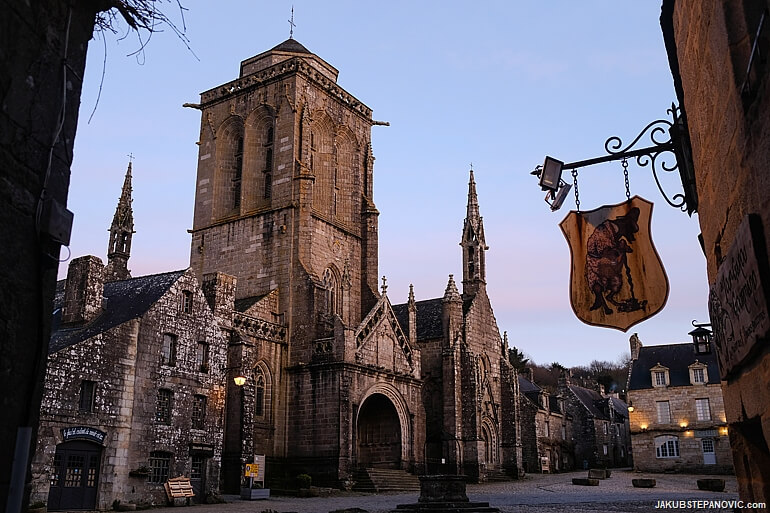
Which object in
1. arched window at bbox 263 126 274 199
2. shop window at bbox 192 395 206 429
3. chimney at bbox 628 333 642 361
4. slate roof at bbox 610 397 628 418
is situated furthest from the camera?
slate roof at bbox 610 397 628 418

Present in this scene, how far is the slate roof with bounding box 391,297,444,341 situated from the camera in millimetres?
41094

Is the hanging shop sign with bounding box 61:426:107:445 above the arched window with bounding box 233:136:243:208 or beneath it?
beneath

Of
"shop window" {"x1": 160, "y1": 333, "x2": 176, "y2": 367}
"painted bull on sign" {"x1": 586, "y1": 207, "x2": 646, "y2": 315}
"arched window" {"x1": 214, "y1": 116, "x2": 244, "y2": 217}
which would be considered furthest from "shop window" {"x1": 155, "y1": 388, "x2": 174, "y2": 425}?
"painted bull on sign" {"x1": 586, "y1": 207, "x2": 646, "y2": 315}

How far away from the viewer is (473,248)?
1726 inches

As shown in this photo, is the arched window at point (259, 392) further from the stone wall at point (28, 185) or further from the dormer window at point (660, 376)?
the dormer window at point (660, 376)

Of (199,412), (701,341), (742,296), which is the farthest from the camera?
(199,412)

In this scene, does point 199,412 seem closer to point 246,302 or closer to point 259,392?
point 259,392

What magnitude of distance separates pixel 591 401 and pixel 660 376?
67.2ft

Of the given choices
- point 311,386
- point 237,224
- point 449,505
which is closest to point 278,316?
point 311,386

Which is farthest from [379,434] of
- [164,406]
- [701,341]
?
[701,341]

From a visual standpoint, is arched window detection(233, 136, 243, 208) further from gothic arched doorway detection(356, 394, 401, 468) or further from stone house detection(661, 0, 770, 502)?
stone house detection(661, 0, 770, 502)

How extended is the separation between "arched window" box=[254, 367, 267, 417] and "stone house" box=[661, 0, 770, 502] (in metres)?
26.3

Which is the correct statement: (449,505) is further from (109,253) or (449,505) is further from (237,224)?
(109,253)

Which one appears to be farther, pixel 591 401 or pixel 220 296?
pixel 591 401
